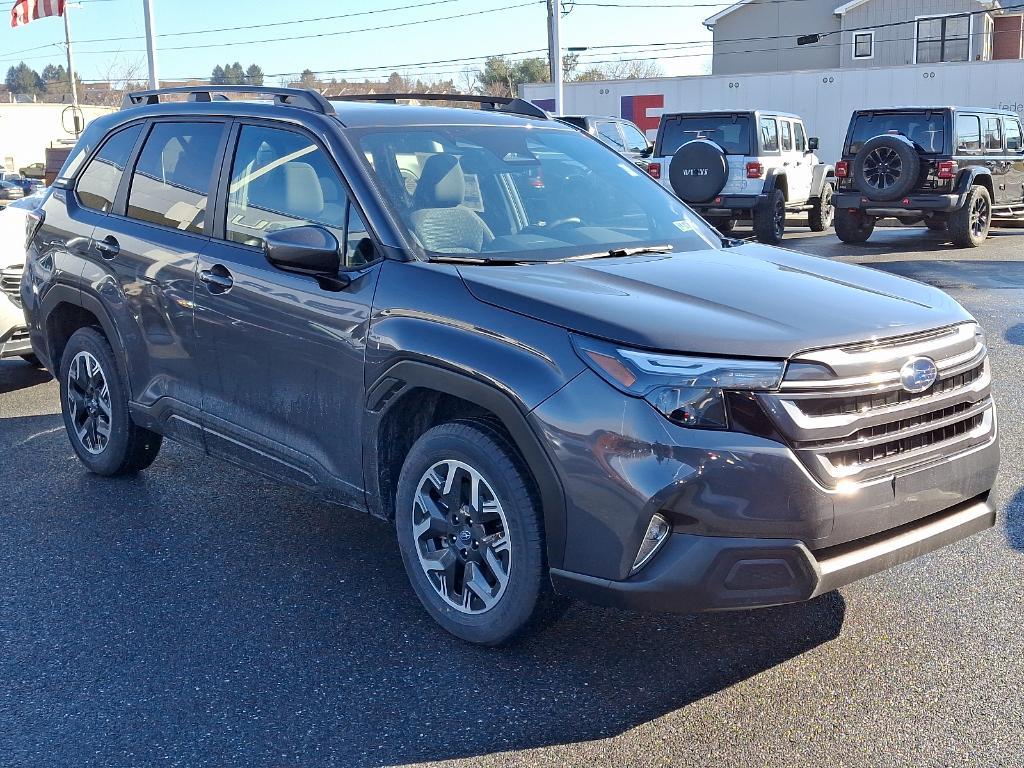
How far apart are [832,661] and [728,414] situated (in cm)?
105

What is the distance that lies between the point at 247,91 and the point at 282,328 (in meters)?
1.23

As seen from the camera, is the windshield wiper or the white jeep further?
the white jeep

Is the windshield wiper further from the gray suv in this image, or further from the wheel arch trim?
the wheel arch trim

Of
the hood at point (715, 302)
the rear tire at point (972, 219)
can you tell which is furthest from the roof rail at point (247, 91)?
the rear tire at point (972, 219)

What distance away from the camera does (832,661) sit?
3.76 meters

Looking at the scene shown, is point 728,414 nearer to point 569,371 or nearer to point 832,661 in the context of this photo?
point 569,371

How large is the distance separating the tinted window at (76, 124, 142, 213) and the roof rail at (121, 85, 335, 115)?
0.24m

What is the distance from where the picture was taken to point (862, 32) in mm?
46062

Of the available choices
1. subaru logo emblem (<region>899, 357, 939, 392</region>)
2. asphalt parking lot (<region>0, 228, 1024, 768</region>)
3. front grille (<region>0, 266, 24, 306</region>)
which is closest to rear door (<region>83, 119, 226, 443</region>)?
asphalt parking lot (<region>0, 228, 1024, 768</region>)

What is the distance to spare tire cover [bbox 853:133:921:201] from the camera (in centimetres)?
1592

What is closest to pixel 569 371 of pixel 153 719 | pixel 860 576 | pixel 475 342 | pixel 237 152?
pixel 475 342

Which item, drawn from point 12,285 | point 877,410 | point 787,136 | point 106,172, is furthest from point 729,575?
point 787,136

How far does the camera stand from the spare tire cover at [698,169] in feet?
53.2

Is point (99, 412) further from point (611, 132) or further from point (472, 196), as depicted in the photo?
point (611, 132)
